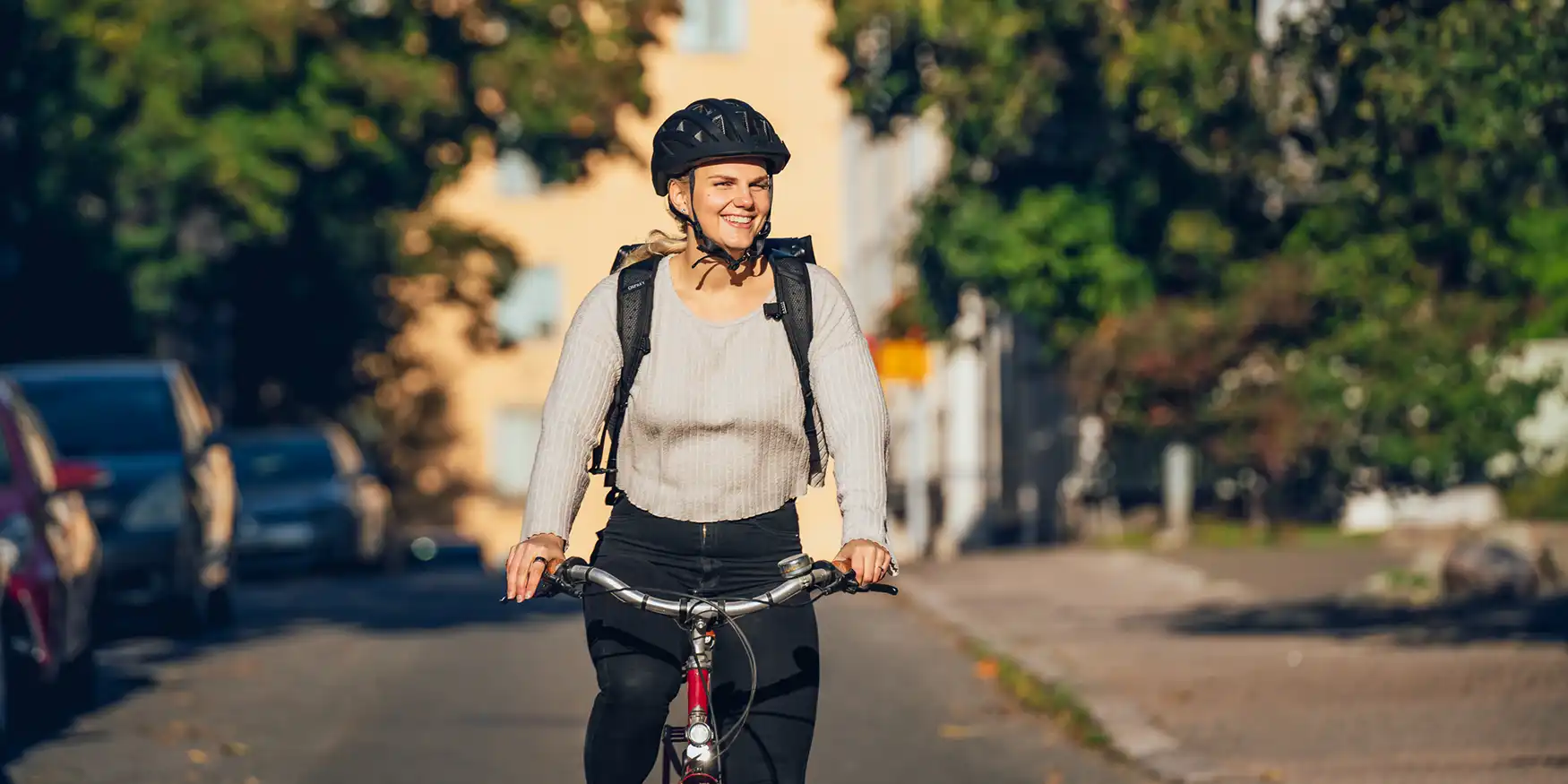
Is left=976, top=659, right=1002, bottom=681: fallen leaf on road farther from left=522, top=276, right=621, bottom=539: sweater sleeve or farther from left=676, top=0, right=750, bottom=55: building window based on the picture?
left=676, top=0, right=750, bottom=55: building window

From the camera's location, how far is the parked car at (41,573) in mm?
11602

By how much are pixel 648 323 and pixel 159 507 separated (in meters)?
12.2

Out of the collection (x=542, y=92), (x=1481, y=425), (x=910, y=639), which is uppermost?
(x=542, y=92)

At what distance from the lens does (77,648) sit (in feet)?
42.1

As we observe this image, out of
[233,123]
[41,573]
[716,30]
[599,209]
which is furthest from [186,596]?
[599,209]

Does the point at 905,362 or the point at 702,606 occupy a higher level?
the point at 905,362

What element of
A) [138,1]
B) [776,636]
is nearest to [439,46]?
[138,1]

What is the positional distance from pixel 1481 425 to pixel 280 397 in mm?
28211

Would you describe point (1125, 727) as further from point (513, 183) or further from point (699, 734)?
point (513, 183)

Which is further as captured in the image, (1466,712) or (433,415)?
(433,415)

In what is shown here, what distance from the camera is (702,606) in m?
5.39

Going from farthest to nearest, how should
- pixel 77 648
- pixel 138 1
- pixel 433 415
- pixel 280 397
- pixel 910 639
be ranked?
pixel 433 415
pixel 280 397
pixel 138 1
pixel 910 639
pixel 77 648

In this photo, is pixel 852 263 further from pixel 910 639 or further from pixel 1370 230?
pixel 1370 230

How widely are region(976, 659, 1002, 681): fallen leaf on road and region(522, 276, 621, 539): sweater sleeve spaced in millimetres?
9479
